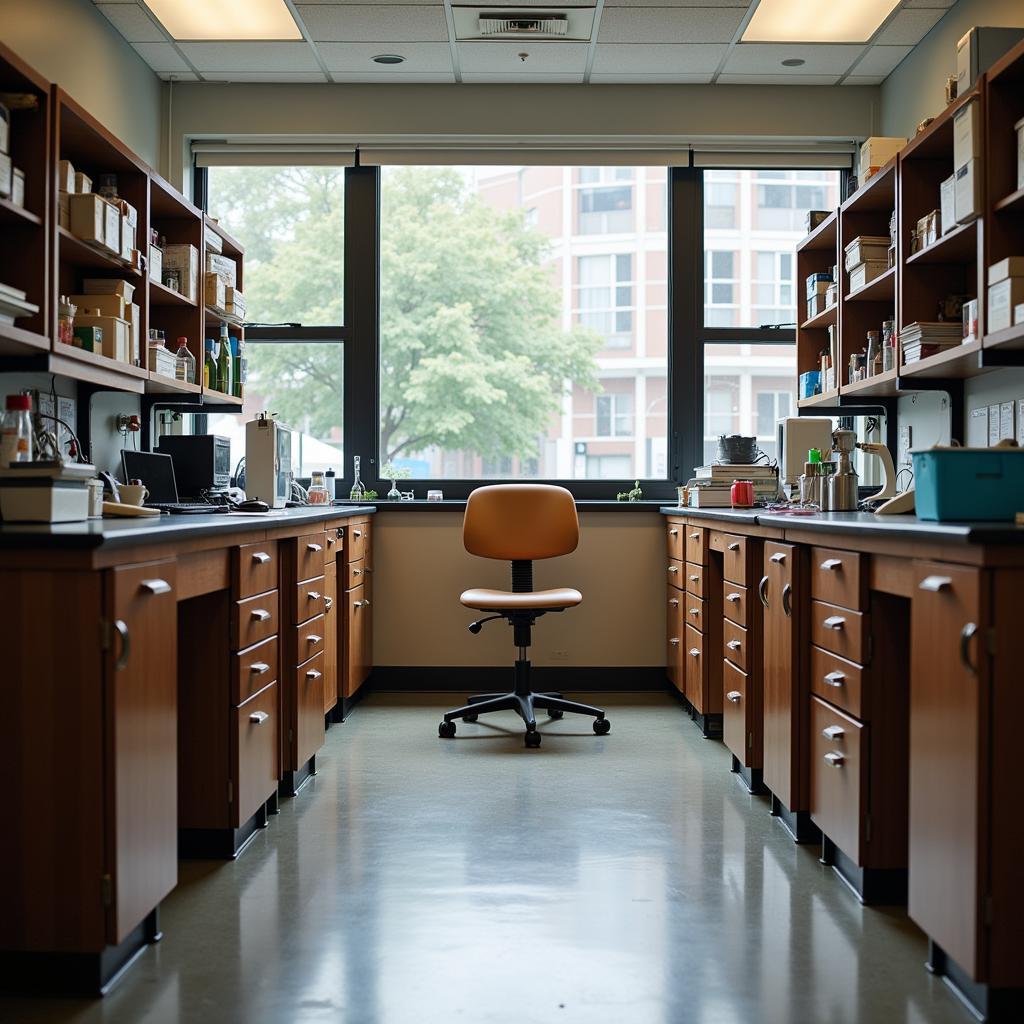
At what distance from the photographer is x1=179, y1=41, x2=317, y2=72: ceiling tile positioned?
4828 mm

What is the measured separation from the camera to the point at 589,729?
4508 mm

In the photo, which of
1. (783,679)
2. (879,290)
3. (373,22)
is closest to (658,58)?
(373,22)

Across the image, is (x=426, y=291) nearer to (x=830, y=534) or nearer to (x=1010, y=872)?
(x=830, y=534)

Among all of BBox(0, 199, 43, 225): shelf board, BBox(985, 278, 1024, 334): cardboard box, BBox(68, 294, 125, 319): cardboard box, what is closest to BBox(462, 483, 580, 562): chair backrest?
BBox(68, 294, 125, 319): cardboard box

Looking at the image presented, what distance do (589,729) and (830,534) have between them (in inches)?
85.3

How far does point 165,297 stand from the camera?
4.14 m

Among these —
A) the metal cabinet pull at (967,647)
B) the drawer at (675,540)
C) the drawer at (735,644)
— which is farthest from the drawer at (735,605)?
the metal cabinet pull at (967,647)

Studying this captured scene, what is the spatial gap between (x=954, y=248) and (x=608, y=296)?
2.44 meters

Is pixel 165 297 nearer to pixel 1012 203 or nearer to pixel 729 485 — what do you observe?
pixel 729 485

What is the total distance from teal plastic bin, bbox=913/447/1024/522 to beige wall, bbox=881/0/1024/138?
239cm

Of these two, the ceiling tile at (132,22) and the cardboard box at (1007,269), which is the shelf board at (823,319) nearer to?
→ the cardboard box at (1007,269)

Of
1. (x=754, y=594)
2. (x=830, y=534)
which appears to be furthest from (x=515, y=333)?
(x=830, y=534)

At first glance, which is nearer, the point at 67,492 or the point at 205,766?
the point at 67,492

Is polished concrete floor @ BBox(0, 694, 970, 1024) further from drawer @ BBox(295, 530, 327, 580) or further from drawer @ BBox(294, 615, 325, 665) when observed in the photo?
drawer @ BBox(295, 530, 327, 580)
